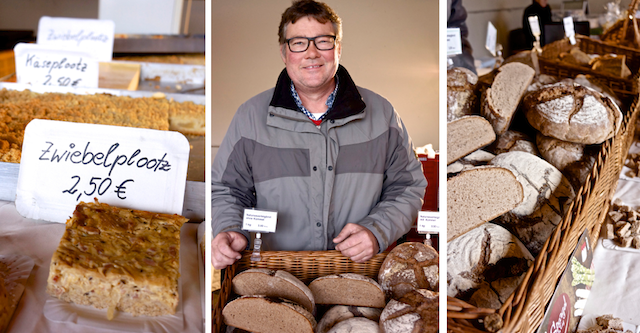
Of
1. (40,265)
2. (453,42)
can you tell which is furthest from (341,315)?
(453,42)

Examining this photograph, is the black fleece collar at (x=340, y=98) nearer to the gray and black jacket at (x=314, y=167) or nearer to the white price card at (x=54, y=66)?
the gray and black jacket at (x=314, y=167)

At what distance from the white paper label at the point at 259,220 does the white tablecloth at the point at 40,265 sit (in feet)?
1.02

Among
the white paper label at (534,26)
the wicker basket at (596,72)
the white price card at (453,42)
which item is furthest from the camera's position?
the white paper label at (534,26)

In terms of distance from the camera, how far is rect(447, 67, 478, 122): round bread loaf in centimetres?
158

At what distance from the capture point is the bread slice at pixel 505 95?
1502 millimetres

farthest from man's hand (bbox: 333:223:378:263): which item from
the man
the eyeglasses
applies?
the eyeglasses

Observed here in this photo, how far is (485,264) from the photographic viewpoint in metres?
1.11

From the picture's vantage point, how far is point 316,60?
29.9 inches

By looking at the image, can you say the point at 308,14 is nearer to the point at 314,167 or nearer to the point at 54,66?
the point at 314,167

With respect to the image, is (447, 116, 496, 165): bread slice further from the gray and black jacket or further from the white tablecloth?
the white tablecloth

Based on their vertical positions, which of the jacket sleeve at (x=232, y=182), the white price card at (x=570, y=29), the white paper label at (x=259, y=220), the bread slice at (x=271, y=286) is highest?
the white price card at (x=570, y=29)

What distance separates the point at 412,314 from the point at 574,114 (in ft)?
3.55

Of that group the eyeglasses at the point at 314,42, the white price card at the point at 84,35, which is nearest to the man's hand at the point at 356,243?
the eyeglasses at the point at 314,42

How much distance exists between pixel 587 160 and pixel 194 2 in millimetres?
3178
